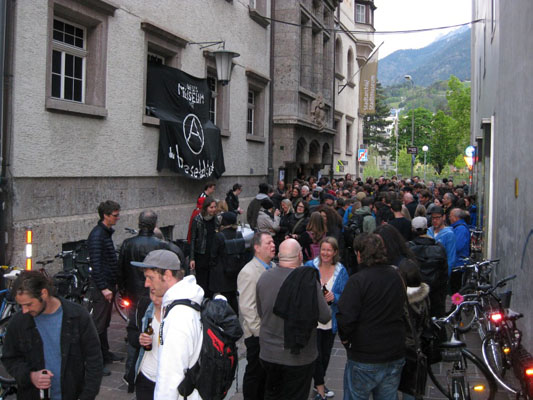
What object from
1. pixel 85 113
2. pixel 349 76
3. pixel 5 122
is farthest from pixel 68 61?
pixel 349 76

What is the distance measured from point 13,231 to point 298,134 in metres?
13.9

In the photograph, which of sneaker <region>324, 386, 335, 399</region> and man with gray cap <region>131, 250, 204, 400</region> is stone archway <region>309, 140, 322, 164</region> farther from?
man with gray cap <region>131, 250, 204, 400</region>

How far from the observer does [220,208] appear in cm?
960

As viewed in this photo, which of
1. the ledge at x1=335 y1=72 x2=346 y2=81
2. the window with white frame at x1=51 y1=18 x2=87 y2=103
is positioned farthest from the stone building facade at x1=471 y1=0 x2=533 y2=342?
the ledge at x1=335 y1=72 x2=346 y2=81

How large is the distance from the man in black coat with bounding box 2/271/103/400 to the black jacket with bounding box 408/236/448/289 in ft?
13.0

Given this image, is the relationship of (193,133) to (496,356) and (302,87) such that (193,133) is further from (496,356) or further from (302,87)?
(302,87)

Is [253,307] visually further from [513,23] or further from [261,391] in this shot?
[513,23]

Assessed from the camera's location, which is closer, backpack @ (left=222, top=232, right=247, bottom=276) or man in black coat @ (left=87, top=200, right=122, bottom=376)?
man in black coat @ (left=87, top=200, right=122, bottom=376)

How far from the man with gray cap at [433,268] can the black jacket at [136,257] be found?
2918mm

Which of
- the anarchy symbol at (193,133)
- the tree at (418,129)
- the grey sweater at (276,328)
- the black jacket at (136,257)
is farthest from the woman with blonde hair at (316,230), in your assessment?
the tree at (418,129)

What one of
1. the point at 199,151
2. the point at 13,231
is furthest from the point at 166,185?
the point at 13,231

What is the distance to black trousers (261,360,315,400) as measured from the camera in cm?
462

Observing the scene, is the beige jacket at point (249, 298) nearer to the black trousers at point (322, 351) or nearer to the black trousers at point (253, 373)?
the black trousers at point (253, 373)

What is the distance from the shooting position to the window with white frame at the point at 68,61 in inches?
384
